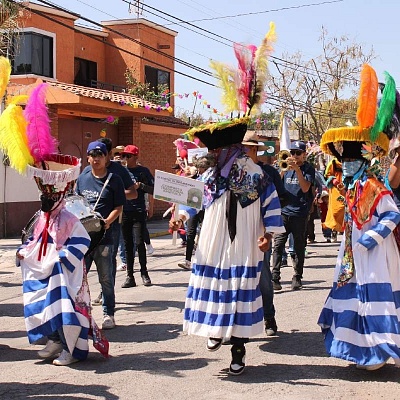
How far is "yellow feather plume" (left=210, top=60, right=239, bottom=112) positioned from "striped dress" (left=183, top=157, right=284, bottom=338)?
1.49 feet

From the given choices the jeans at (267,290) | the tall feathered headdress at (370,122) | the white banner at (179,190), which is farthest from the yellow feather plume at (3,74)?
the tall feathered headdress at (370,122)

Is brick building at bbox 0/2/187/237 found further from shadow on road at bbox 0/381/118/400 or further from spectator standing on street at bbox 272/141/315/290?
shadow on road at bbox 0/381/118/400

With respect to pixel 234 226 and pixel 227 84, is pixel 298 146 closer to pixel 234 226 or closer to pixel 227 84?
pixel 227 84

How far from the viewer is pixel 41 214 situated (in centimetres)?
634

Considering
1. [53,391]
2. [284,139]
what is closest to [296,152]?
[284,139]

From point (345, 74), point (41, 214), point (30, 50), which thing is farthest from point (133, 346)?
point (345, 74)

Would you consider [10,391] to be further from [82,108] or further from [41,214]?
[82,108]

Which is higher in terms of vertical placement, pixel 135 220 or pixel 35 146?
pixel 35 146

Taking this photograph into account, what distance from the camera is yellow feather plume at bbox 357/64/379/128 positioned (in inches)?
228

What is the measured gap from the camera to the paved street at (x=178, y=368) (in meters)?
Answer: 5.27

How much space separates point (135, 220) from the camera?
34.1ft

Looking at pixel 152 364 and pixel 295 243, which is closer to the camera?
pixel 152 364

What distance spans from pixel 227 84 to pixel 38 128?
5.42 feet

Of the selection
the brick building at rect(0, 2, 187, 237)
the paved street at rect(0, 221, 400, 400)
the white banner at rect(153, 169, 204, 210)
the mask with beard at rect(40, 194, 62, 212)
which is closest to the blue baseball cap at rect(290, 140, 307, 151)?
the paved street at rect(0, 221, 400, 400)
